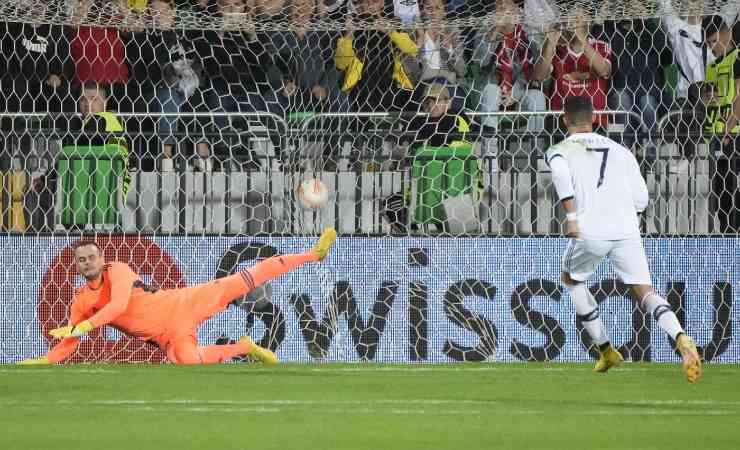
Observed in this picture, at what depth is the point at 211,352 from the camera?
10523 mm

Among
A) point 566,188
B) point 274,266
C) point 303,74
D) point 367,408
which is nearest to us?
point 367,408

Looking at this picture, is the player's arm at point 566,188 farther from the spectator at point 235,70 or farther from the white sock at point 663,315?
the spectator at point 235,70

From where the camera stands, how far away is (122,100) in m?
11.9

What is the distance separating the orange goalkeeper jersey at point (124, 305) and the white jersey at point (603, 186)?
322cm

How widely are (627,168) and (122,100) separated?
4.66 m

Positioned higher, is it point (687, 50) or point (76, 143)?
point (687, 50)

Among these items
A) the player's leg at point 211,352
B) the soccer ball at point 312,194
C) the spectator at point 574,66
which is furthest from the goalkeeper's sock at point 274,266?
the spectator at point 574,66

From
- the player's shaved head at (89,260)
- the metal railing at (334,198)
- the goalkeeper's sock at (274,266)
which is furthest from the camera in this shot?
the metal railing at (334,198)

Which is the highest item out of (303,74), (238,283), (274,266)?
(303,74)

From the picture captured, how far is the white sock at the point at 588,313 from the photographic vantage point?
901cm

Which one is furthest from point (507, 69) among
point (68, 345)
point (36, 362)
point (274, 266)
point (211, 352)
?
point (36, 362)

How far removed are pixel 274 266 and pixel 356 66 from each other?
7.15 feet

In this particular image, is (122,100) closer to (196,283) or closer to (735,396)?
(196,283)

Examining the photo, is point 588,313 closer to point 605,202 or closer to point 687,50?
point 605,202
